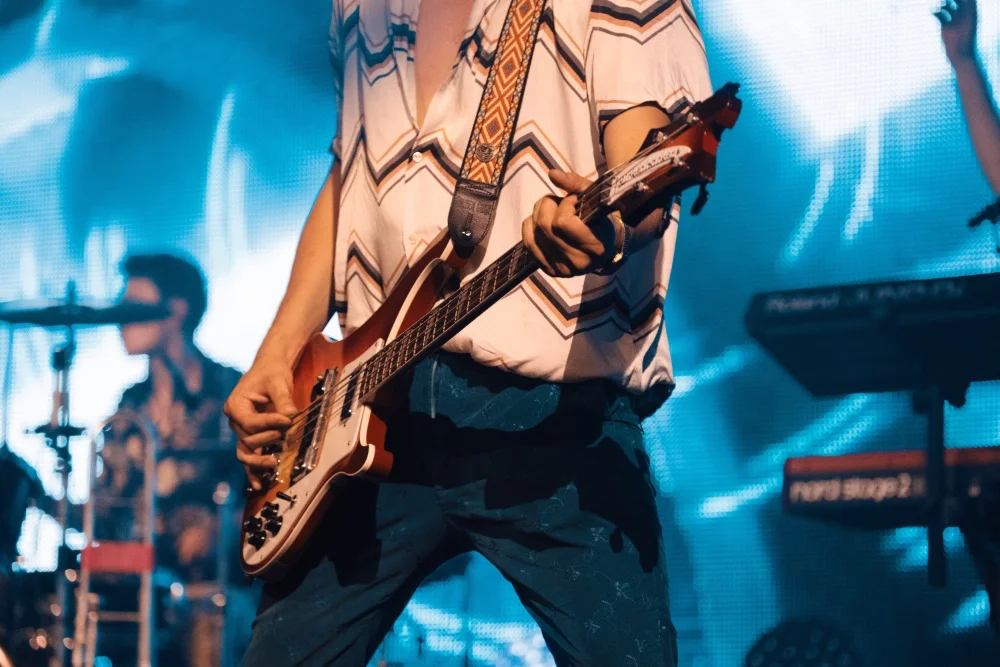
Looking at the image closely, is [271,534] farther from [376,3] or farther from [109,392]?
[109,392]

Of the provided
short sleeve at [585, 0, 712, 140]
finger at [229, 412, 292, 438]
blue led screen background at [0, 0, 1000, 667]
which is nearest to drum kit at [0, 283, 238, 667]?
blue led screen background at [0, 0, 1000, 667]

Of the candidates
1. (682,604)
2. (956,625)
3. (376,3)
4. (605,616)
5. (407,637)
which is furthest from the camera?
(407,637)

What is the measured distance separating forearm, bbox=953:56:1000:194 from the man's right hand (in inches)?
77.0

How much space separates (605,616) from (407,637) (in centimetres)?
192

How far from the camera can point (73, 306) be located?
3939 millimetres

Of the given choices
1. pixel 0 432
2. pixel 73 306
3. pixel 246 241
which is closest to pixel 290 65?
pixel 246 241

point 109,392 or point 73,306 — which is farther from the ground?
point 73,306

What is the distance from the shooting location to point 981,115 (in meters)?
3.00

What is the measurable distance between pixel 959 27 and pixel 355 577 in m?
2.23

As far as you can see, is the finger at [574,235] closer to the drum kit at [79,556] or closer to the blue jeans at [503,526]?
the blue jeans at [503,526]

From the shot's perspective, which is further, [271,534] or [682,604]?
[682,604]

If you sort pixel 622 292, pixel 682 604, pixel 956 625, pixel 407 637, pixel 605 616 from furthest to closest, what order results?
pixel 407 637 < pixel 682 604 < pixel 956 625 < pixel 622 292 < pixel 605 616

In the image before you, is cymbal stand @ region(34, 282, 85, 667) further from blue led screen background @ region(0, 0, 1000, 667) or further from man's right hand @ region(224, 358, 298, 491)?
man's right hand @ region(224, 358, 298, 491)

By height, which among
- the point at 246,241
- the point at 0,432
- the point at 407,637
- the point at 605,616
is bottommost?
the point at 407,637
